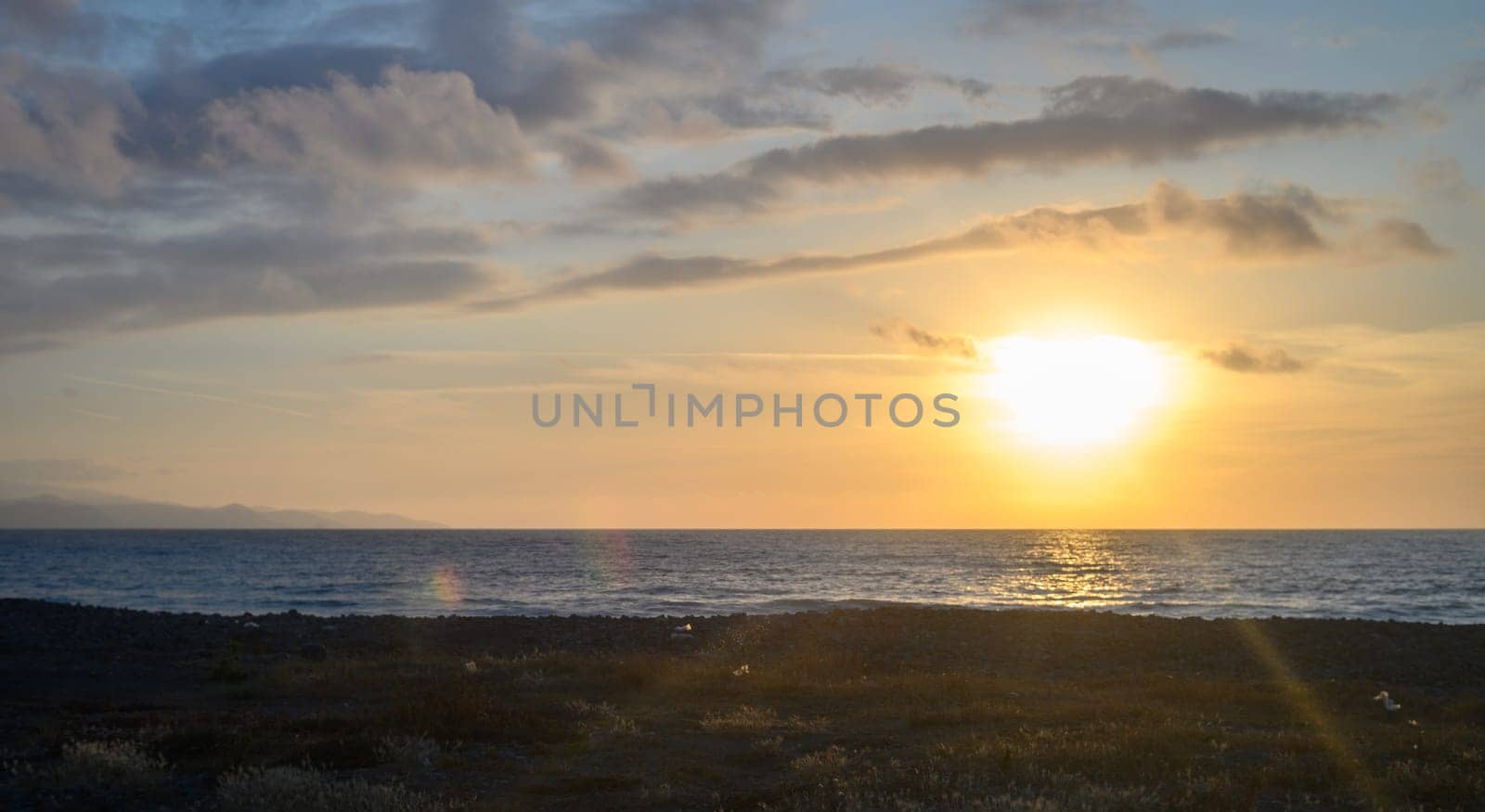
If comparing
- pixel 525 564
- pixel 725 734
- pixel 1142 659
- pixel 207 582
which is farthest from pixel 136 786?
pixel 525 564

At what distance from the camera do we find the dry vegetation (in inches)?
494

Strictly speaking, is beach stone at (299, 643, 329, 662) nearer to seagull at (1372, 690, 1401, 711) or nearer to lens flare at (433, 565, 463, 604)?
seagull at (1372, 690, 1401, 711)

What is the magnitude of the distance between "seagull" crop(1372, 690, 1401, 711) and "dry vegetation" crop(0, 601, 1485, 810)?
19cm

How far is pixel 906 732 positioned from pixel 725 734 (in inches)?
116

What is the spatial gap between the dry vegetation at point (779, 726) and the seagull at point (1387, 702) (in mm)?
185

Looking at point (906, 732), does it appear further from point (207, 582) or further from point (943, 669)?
point (207, 582)

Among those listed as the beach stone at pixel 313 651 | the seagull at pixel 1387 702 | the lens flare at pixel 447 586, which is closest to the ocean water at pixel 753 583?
the lens flare at pixel 447 586

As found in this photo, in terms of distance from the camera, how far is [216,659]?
27281 millimetres

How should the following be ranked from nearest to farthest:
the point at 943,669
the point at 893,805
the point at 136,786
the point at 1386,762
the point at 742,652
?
1. the point at 893,805
2. the point at 136,786
3. the point at 1386,762
4. the point at 943,669
5. the point at 742,652

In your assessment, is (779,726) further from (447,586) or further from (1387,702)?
(447,586)

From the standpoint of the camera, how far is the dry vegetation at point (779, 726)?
12.5 metres

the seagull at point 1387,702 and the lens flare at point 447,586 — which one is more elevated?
the seagull at point 1387,702

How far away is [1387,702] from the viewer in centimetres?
2066

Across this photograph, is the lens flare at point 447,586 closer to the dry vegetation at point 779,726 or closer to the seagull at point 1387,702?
the dry vegetation at point 779,726
